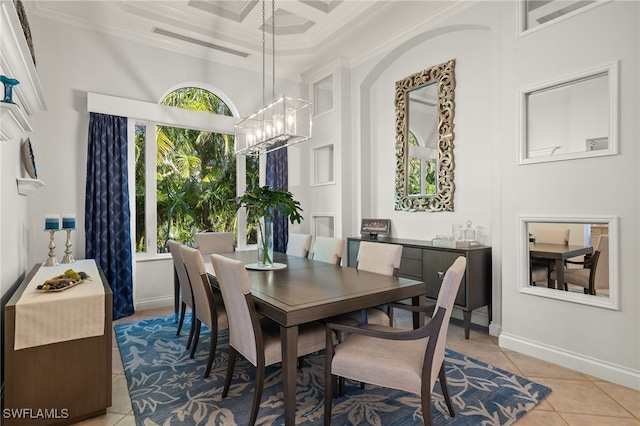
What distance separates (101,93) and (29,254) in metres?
1.90

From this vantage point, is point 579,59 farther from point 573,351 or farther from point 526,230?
point 573,351

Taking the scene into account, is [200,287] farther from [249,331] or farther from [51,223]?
[51,223]

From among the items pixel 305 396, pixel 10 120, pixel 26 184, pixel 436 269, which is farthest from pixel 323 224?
pixel 10 120

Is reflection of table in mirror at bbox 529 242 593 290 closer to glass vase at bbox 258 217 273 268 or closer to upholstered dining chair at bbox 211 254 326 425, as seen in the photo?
upholstered dining chair at bbox 211 254 326 425

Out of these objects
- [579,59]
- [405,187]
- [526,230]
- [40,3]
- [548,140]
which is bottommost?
[526,230]

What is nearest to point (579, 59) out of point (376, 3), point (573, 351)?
point (376, 3)

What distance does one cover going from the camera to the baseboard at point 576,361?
94.0 inches

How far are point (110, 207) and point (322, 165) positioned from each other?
9.73ft

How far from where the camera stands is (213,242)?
4125mm

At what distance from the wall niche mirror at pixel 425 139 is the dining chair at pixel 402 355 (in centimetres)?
230

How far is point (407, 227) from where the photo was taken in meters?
4.32

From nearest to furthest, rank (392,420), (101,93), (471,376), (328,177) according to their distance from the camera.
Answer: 1. (392,420)
2. (471,376)
3. (101,93)
4. (328,177)

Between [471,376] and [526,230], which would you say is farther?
[526,230]

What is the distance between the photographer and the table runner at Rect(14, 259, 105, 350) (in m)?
1.83
